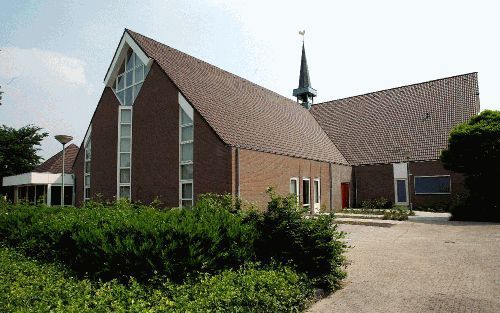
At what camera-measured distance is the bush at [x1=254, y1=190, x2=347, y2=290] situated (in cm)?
717

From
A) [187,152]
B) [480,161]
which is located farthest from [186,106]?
[480,161]

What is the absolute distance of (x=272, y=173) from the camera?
1822cm

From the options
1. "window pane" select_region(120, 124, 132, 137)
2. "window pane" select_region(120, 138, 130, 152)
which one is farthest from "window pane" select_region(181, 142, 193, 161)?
"window pane" select_region(120, 124, 132, 137)

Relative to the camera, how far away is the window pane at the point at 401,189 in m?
25.4

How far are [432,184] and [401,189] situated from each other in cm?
204

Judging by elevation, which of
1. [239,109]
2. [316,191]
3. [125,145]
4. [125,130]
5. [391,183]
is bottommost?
[316,191]

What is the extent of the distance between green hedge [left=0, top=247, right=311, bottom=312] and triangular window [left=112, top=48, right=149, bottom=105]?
15.2 metres

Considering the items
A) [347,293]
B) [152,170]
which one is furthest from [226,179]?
[347,293]

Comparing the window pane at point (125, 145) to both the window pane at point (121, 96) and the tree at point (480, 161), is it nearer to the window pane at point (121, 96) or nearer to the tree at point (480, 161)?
the window pane at point (121, 96)

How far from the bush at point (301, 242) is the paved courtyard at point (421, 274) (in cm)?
50

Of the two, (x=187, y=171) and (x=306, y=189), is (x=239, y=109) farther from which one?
(x=306, y=189)

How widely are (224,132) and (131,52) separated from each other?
30.0 ft

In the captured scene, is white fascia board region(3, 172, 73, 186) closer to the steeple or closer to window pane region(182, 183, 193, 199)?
window pane region(182, 183, 193, 199)

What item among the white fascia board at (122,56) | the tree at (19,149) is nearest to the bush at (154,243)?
the white fascia board at (122,56)
